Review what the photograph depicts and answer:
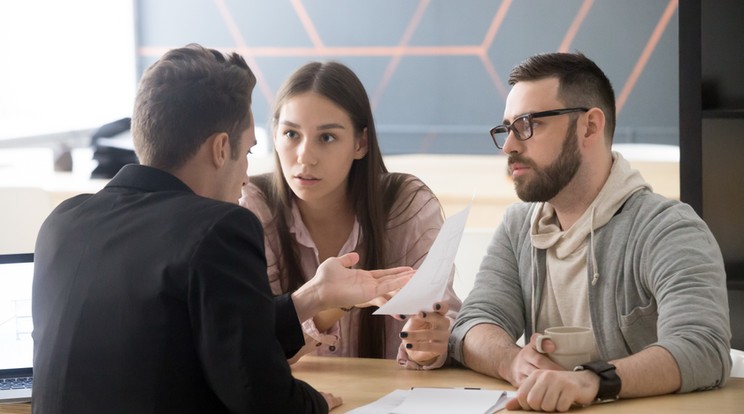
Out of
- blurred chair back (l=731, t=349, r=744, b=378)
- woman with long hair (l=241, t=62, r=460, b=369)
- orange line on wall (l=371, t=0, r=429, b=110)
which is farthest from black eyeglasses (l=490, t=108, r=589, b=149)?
orange line on wall (l=371, t=0, r=429, b=110)

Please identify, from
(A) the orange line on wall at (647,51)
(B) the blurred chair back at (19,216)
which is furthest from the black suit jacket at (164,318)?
(A) the orange line on wall at (647,51)

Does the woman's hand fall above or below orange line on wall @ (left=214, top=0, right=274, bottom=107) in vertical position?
below

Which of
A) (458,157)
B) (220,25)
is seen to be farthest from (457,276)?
(220,25)

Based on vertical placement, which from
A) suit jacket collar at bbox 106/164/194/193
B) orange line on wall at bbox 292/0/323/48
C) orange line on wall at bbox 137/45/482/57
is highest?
orange line on wall at bbox 292/0/323/48

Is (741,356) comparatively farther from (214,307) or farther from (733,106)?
(214,307)

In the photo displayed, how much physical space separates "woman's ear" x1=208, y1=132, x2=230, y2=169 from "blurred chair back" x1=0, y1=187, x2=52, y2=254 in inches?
78.1

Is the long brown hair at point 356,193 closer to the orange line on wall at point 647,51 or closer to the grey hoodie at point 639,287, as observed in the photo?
the grey hoodie at point 639,287

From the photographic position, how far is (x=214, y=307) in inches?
50.1

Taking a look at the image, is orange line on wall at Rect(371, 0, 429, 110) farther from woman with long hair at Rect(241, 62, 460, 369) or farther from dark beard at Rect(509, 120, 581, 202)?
dark beard at Rect(509, 120, 581, 202)

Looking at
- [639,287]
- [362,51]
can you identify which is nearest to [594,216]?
[639,287]

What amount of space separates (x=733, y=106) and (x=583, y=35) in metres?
2.94

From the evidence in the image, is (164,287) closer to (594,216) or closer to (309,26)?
(594,216)

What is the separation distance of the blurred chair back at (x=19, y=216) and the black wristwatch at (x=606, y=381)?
7.20 feet

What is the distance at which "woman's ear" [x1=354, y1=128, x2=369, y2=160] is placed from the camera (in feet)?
8.16
